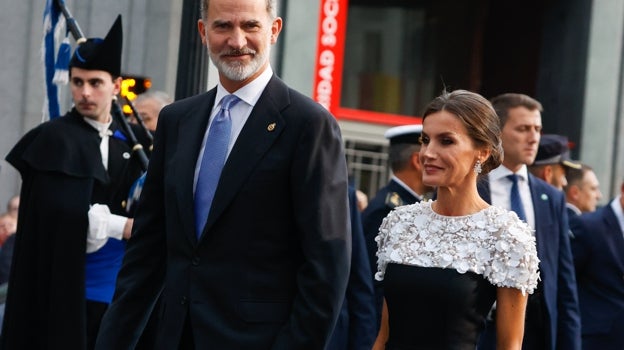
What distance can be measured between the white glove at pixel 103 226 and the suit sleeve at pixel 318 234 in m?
2.27

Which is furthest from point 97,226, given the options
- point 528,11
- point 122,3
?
point 528,11

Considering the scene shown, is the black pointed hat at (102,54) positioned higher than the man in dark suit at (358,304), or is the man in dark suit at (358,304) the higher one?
the black pointed hat at (102,54)

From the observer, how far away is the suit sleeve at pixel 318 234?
3.97 m

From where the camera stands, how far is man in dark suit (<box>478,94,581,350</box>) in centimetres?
648

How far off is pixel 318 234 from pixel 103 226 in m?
2.43

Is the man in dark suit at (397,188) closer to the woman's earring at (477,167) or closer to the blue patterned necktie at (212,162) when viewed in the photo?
the woman's earring at (477,167)

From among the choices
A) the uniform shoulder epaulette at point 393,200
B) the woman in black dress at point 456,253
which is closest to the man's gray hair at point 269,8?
the woman in black dress at point 456,253

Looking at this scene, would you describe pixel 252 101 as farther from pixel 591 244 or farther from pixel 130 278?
pixel 591 244

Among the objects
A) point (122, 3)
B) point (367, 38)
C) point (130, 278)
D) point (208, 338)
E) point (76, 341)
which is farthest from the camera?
point (367, 38)

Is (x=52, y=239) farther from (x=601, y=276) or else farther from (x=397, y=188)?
(x=601, y=276)

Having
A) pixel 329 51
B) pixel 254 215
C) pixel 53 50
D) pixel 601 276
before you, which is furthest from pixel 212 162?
pixel 329 51

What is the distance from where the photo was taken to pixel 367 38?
15734 mm

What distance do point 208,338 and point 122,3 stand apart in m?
3.57

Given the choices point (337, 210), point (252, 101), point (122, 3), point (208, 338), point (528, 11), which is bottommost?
point (208, 338)
